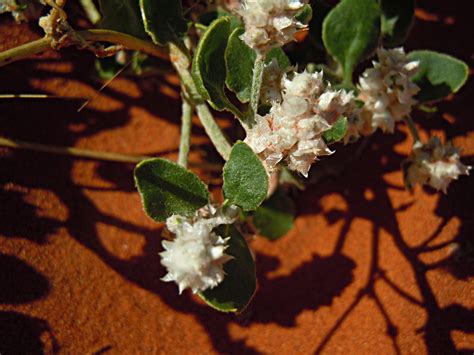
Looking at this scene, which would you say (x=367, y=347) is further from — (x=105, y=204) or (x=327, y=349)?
(x=105, y=204)

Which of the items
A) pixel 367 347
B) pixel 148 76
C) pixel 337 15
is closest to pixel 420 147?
pixel 337 15

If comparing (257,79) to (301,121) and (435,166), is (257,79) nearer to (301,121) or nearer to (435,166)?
(301,121)

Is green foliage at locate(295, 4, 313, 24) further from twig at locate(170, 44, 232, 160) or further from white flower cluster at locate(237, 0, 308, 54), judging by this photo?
twig at locate(170, 44, 232, 160)

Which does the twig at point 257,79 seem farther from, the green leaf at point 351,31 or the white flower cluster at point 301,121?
the green leaf at point 351,31

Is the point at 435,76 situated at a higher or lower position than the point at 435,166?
higher

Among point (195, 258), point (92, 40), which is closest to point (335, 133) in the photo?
point (195, 258)

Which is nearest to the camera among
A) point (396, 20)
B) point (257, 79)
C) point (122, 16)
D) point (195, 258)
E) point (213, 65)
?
point (195, 258)

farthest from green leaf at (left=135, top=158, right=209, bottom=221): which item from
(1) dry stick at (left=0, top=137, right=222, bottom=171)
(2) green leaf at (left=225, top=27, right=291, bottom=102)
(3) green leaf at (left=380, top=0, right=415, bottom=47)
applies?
(3) green leaf at (left=380, top=0, right=415, bottom=47)
